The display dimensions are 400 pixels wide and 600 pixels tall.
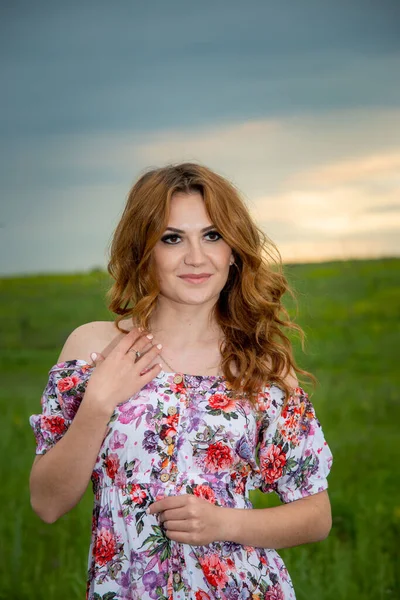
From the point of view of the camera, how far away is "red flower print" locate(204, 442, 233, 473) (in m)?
1.71

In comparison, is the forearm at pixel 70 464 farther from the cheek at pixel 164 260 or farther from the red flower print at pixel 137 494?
the cheek at pixel 164 260

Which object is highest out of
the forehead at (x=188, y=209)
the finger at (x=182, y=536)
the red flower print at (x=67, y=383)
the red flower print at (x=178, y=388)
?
the forehead at (x=188, y=209)

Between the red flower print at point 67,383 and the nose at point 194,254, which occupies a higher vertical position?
the nose at point 194,254

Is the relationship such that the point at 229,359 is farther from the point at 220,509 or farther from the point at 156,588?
the point at 156,588

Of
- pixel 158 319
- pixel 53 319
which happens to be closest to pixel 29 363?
pixel 53 319

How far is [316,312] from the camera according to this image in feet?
19.4

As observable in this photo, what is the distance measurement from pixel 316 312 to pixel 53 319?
6.88ft

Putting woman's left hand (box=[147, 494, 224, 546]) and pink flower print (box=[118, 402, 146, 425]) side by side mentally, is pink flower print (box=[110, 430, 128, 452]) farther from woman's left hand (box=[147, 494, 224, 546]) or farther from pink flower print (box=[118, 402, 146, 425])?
woman's left hand (box=[147, 494, 224, 546])

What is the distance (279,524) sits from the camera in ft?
5.59

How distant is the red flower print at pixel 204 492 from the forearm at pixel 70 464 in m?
0.23

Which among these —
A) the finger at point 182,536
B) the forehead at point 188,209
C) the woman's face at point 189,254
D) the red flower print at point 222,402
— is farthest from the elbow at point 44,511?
the forehead at point 188,209

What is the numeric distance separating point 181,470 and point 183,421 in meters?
0.11

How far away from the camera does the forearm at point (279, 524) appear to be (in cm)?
165

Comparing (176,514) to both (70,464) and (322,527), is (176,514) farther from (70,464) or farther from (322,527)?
(322,527)
